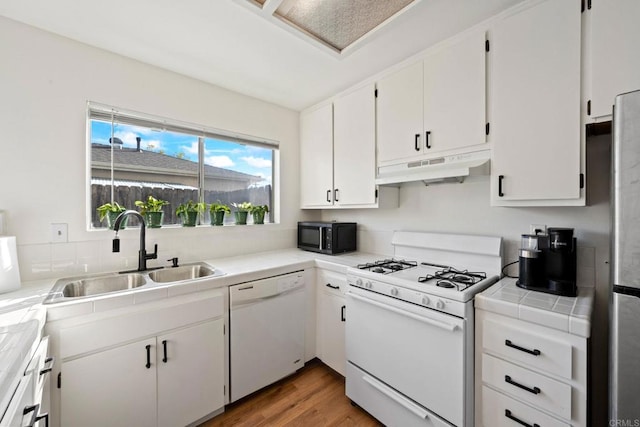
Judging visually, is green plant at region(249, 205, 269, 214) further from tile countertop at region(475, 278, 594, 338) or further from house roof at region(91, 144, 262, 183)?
tile countertop at region(475, 278, 594, 338)

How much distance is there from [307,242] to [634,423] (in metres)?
2.21

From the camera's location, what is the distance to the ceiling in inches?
56.7

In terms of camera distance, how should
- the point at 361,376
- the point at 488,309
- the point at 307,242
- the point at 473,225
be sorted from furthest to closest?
the point at 307,242 → the point at 473,225 → the point at 361,376 → the point at 488,309

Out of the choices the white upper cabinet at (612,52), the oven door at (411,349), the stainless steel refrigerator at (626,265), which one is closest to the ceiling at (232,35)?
the white upper cabinet at (612,52)

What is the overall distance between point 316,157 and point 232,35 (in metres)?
1.33

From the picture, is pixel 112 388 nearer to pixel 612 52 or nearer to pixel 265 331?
pixel 265 331

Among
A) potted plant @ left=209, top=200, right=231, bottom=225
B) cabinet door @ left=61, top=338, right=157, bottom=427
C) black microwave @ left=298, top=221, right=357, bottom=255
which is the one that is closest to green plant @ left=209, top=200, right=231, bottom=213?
potted plant @ left=209, top=200, right=231, bottom=225

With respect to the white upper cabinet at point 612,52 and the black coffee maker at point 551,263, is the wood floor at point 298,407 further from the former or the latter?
the white upper cabinet at point 612,52

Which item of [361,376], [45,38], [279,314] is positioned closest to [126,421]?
[279,314]

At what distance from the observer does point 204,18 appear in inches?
59.6

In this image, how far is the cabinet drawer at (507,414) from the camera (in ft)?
3.74

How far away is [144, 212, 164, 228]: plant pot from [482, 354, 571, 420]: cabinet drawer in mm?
2285

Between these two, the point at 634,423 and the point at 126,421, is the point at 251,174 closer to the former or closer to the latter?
→ the point at 126,421

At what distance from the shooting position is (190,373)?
159 cm
